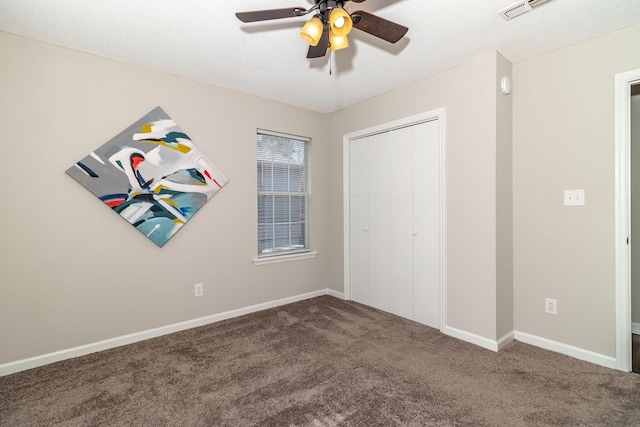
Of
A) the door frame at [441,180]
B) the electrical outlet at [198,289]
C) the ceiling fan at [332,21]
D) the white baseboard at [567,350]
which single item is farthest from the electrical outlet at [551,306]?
the electrical outlet at [198,289]

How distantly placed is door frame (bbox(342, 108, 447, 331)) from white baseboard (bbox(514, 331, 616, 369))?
669 mm

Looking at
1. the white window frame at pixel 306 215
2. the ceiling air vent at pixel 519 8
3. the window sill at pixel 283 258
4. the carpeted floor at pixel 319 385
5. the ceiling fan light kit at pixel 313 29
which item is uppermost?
the ceiling air vent at pixel 519 8

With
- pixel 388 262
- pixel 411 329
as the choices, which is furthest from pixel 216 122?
pixel 411 329

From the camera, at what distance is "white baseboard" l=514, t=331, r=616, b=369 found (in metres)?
2.26

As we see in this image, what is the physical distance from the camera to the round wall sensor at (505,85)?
2.58 m

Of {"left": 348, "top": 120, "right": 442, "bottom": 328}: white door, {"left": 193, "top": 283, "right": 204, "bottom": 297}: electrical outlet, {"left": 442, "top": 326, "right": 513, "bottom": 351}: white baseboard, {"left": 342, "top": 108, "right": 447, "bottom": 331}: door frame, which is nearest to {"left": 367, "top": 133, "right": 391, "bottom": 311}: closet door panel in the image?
{"left": 348, "top": 120, "right": 442, "bottom": 328}: white door

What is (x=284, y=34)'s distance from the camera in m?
2.25

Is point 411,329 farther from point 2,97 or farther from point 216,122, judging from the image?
point 2,97

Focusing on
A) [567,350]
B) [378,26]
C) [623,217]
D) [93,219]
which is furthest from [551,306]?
[93,219]

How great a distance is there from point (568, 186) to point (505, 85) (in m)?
0.98

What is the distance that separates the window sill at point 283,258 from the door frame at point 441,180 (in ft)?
1.52

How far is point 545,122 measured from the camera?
8.34ft

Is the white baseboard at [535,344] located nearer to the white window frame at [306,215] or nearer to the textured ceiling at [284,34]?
the white window frame at [306,215]

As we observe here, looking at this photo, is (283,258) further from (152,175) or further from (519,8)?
(519,8)
